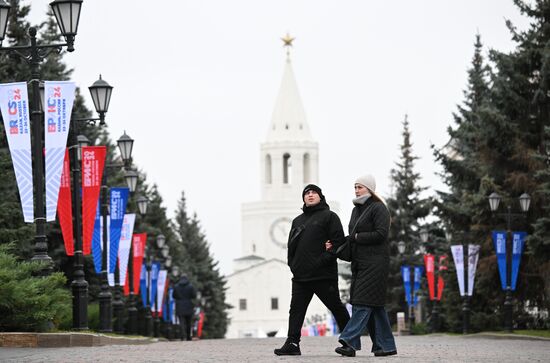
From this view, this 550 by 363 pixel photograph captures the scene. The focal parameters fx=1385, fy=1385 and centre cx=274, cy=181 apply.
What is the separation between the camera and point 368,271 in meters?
15.4

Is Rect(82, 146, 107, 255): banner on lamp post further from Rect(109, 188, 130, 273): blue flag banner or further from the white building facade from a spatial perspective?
the white building facade

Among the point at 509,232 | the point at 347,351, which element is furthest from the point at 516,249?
the point at 347,351

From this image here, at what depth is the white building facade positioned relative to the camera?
17250cm

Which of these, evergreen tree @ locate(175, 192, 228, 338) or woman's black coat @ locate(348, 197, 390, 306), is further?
evergreen tree @ locate(175, 192, 228, 338)

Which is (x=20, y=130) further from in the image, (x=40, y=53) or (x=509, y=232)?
(x=509, y=232)

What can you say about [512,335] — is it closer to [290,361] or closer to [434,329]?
[290,361]

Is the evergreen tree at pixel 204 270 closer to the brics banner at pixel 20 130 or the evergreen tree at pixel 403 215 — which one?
the evergreen tree at pixel 403 215

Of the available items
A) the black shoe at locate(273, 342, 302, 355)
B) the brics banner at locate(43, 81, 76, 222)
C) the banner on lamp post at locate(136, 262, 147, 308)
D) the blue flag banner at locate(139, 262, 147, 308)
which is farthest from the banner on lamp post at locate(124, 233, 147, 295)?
the black shoe at locate(273, 342, 302, 355)

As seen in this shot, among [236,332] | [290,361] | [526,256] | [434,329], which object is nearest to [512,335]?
[526,256]

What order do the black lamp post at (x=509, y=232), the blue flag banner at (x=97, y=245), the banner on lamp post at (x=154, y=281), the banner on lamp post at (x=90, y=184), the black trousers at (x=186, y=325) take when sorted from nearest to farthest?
the banner on lamp post at (x=90, y=184)
the blue flag banner at (x=97, y=245)
the black lamp post at (x=509, y=232)
the black trousers at (x=186, y=325)
the banner on lamp post at (x=154, y=281)

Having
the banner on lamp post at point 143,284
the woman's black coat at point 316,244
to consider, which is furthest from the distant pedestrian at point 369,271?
the banner on lamp post at point 143,284

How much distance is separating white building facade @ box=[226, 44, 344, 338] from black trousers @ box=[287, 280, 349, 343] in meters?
149

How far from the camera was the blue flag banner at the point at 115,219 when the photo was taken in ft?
99.3

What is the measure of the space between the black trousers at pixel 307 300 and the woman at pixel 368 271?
430 millimetres
